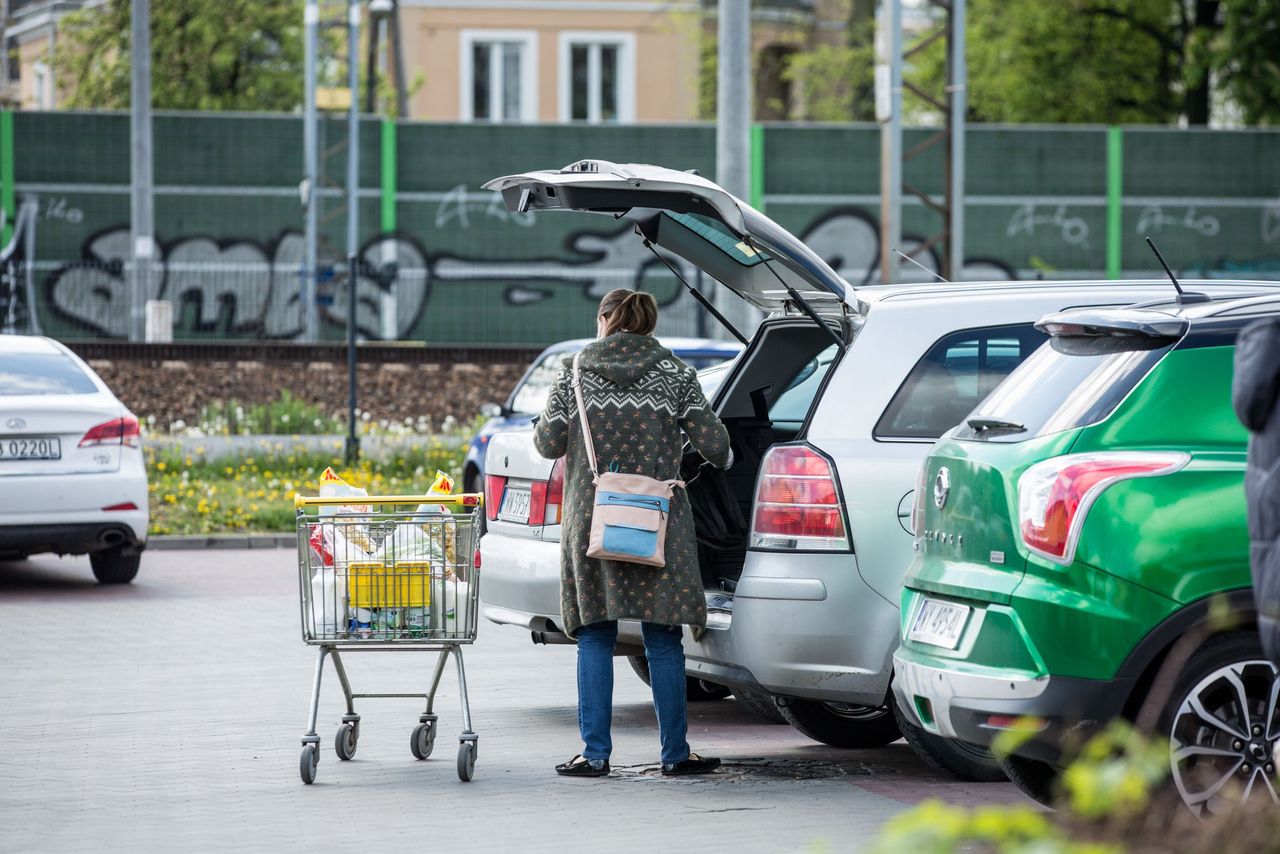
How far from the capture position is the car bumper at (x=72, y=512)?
12.4 meters

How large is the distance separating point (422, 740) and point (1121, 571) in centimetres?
317

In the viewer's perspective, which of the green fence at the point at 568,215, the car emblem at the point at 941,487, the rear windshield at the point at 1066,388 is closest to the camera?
the rear windshield at the point at 1066,388

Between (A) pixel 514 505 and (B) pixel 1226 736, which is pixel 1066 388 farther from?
(A) pixel 514 505

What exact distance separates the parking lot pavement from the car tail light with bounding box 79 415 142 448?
175cm

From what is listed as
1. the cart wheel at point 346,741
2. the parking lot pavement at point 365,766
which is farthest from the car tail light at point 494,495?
the cart wheel at point 346,741

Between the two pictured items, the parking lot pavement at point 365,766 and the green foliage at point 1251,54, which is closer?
the parking lot pavement at point 365,766

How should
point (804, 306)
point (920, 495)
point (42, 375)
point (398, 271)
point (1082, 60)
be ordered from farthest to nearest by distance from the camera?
point (1082, 60) < point (398, 271) < point (42, 375) < point (804, 306) < point (920, 495)

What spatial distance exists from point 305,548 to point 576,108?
3960 centimetres

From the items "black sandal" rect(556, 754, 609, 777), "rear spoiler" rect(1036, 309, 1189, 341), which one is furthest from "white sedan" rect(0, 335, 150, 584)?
"rear spoiler" rect(1036, 309, 1189, 341)

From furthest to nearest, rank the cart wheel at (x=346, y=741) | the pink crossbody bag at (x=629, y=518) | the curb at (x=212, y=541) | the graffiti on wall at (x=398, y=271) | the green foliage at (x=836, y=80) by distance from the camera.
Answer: the green foliage at (x=836, y=80), the graffiti on wall at (x=398, y=271), the curb at (x=212, y=541), the cart wheel at (x=346, y=741), the pink crossbody bag at (x=629, y=518)

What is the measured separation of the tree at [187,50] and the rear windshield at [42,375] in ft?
87.7

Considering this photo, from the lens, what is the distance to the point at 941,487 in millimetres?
5766

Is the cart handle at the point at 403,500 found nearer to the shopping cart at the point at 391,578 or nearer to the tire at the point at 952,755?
the shopping cart at the point at 391,578

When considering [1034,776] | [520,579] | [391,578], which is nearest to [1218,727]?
[1034,776]
